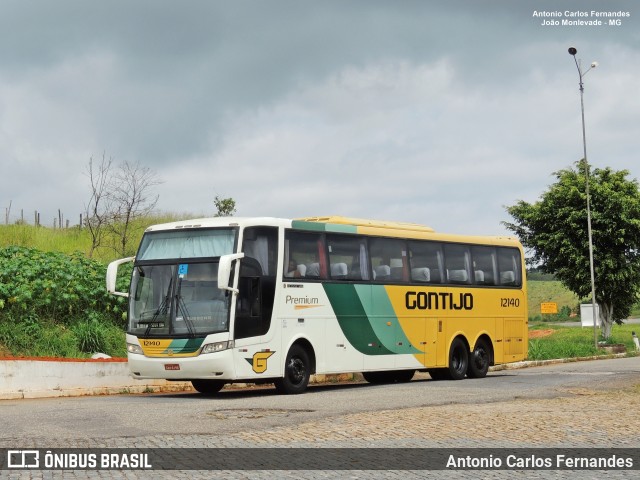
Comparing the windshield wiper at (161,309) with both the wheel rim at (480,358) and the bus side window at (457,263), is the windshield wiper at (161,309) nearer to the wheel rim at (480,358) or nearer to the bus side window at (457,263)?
the bus side window at (457,263)

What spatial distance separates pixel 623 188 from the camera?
52.7 meters

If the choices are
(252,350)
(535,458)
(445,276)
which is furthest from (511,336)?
(535,458)

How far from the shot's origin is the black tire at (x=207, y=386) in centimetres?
2125

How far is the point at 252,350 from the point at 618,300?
123 feet

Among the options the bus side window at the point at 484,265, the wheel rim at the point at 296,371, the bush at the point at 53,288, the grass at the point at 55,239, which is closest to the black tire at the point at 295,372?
the wheel rim at the point at 296,371

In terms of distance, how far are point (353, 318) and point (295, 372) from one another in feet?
7.61

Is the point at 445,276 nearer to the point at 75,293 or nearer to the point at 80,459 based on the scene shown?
the point at 75,293

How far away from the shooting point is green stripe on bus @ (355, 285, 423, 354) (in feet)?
74.1

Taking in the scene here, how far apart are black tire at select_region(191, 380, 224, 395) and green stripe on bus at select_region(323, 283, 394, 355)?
2.87 meters

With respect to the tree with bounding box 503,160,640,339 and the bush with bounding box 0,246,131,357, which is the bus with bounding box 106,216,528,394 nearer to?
the bush with bounding box 0,246,131,357

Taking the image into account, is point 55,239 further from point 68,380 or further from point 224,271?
point 224,271

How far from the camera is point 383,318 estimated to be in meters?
23.1

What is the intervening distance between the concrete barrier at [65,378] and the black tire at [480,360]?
8.24 meters

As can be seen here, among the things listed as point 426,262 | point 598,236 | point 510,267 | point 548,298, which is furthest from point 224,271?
point 548,298
